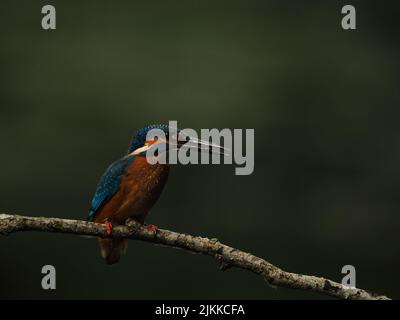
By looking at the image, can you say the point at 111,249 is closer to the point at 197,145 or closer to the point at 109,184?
the point at 109,184

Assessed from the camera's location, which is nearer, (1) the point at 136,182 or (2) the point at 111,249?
(1) the point at 136,182

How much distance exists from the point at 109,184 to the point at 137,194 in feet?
0.53

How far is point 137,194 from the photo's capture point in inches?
115

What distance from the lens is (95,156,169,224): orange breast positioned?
9.46 ft

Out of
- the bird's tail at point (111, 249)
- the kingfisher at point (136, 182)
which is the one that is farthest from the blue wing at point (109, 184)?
the bird's tail at point (111, 249)

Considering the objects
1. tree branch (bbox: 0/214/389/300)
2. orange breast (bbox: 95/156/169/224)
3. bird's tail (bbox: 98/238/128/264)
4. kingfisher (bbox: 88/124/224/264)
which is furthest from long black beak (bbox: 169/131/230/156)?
bird's tail (bbox: 98/238/128/264)

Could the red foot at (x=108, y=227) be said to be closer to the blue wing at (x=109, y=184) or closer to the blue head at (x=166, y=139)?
the blue wing at (x=109, y=184)

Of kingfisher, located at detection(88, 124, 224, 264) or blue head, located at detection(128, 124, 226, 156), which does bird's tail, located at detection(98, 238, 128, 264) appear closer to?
kingfisher, located at detection(88, 124, 224, 264)

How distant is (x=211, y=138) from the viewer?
9.93 feet

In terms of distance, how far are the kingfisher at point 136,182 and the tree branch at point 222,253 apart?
18 cm

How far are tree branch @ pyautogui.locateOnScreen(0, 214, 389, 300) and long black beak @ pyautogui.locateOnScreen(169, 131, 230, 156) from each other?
35cm

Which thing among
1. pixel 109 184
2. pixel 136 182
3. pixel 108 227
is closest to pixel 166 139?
pixel 136 182

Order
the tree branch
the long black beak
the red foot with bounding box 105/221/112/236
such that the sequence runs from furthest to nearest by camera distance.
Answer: the long black beak → the red foot with bounding box 105/221/112/236 → the tree branch

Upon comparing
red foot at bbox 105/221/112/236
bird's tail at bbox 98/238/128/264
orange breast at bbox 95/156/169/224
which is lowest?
bird's tail at bbox 98/238/128/264
